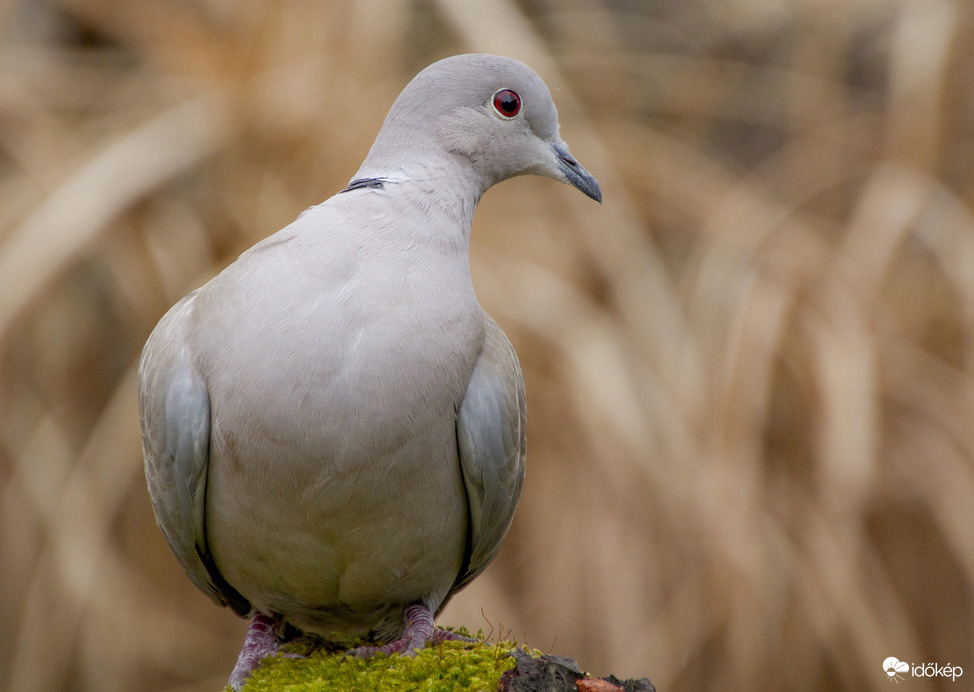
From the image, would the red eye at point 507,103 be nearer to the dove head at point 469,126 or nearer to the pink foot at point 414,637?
the dove head at point 469,126

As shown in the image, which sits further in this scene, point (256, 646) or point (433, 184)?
point (256, 646)

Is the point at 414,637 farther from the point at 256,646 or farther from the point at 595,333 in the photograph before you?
the point at 595,333

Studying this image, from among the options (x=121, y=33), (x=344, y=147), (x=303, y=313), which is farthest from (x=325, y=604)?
(x=121, y=33)

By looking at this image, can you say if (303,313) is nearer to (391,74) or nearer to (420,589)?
(420,589)

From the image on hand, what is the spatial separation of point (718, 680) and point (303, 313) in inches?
111

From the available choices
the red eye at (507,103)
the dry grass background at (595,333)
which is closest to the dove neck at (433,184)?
the red eye at (507,103)

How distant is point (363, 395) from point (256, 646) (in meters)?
0.82

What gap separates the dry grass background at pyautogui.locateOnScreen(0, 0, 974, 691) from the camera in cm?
386

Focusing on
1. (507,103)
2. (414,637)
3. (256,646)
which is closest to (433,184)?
(507,103)

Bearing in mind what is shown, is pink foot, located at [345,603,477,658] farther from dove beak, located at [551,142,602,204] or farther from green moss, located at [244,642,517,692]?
dove beak, located at [551,142,602,204]

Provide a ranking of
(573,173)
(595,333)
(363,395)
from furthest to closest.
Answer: (595,333)
(573,173)
(363,395)

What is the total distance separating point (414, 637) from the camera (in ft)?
6.76

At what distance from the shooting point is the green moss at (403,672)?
1754 mm

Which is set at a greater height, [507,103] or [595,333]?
[507,103]
